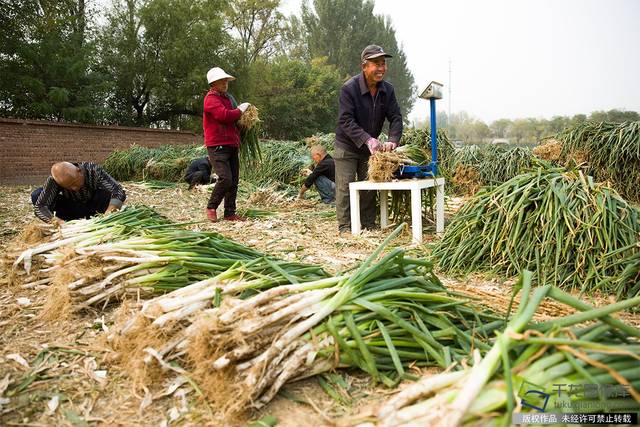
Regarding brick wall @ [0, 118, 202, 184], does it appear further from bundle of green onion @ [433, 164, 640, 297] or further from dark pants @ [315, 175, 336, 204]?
bundle of green onion @ [433, 164, 640, 297]

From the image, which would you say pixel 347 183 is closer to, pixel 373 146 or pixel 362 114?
pixel 373 146

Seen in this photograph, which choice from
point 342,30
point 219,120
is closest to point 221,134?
point 219,120

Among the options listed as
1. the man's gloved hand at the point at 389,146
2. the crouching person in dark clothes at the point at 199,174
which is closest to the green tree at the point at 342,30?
the crouching person in dark clothes at the point at 199,174

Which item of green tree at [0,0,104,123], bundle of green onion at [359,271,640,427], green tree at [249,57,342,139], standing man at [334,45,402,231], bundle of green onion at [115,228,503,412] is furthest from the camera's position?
green tree at [249,57,342,139]

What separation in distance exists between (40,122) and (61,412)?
14757mm

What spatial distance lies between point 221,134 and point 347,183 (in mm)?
1706

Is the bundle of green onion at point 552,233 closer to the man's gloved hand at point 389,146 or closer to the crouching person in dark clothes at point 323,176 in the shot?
the man's gloved hand at point 389,146

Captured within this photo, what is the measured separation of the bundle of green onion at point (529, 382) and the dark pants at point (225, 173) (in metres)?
4.66

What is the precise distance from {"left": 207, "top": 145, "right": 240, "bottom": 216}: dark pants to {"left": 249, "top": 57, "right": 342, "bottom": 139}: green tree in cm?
2359

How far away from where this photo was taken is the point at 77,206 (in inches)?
171

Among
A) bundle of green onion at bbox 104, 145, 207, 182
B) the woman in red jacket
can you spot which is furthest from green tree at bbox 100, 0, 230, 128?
the woman in red jacket

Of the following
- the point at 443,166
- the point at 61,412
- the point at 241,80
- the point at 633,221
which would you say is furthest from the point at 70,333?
the point at 241,80

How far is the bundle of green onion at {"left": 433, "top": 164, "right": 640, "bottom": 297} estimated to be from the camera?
9.44ft

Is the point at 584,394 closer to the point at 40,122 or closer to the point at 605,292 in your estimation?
the point at 605,292
